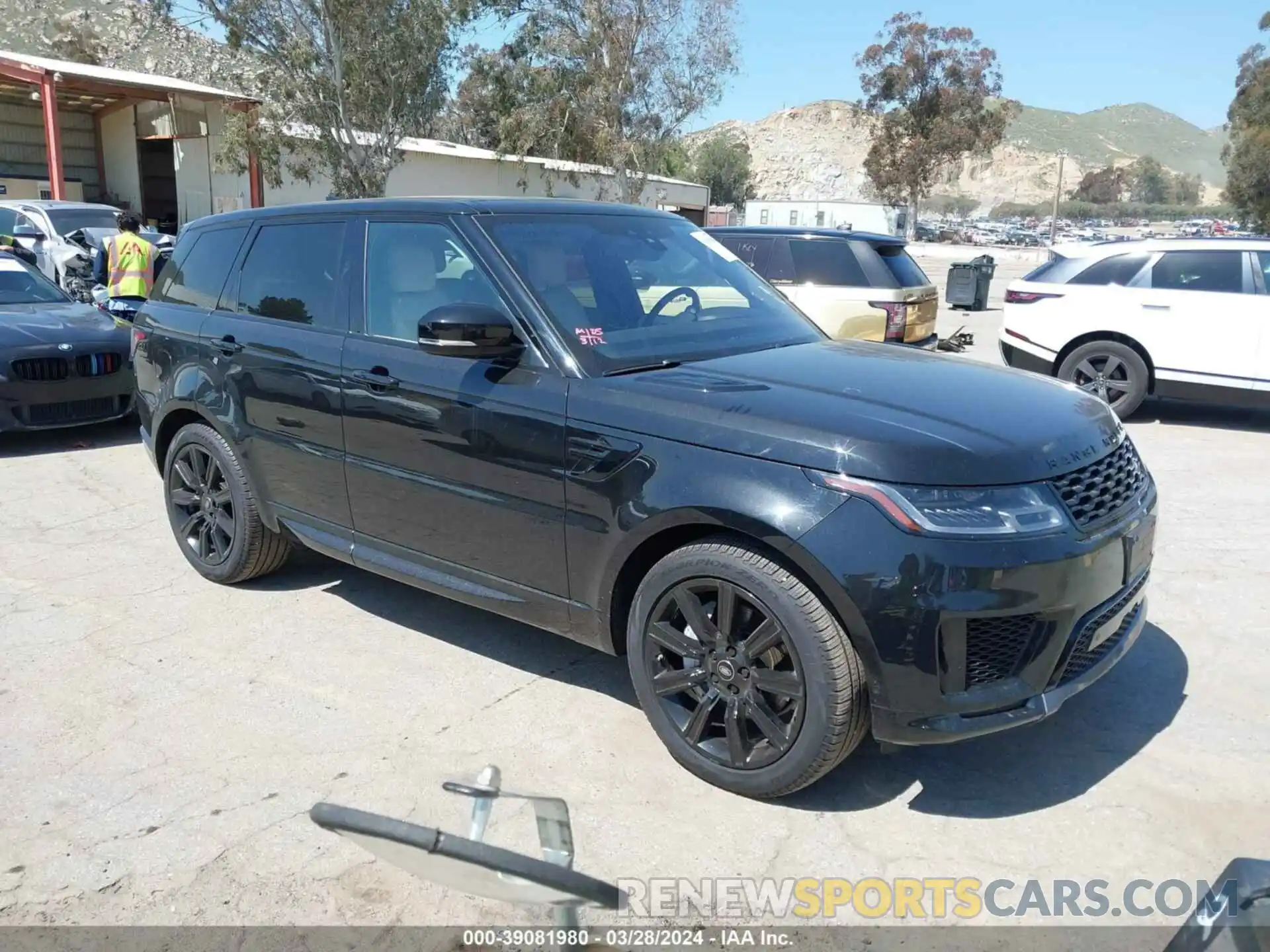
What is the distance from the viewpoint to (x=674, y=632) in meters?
3.30

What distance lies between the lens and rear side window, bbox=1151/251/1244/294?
29.4 feet

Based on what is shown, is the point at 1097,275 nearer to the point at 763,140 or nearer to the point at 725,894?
the point at 725,894

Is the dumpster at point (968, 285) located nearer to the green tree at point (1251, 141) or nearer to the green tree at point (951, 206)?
the green tree at point (1251, 141)

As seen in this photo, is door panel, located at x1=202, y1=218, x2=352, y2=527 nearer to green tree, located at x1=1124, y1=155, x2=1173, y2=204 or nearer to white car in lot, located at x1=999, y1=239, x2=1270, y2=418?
white car in lot, located at x1=999, y1=239, x2=1270, y2=418

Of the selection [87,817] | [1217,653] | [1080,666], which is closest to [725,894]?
Result: [1080,666]

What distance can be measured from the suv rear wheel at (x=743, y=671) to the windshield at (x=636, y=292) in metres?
0.87

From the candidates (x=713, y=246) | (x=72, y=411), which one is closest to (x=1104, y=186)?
(x=72, y=411)

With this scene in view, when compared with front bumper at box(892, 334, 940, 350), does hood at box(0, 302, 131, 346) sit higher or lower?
higher

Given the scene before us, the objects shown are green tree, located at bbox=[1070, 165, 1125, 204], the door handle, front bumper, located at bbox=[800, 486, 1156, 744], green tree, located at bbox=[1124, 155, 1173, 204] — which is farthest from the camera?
green tree, located at bbox=[1124, 155, 1173, 204]

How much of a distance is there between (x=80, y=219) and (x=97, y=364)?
866cm

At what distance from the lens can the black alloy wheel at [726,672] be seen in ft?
10.1

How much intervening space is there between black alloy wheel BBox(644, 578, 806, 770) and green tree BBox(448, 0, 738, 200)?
31.7 m

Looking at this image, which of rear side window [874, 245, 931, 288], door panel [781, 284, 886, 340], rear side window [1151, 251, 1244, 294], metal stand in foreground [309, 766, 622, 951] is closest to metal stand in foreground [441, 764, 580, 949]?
metal stand in foreground [309, 766, 622, 951]

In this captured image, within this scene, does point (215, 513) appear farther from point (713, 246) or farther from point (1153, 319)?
point (1153, 319)
